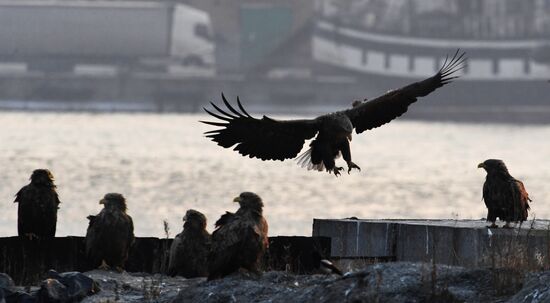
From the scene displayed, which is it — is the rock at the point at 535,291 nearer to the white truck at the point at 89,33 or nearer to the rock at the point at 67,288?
the rock at the point at 67,288

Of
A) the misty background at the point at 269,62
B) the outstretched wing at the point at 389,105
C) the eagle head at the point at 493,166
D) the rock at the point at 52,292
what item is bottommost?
the rock at the point at 52,292

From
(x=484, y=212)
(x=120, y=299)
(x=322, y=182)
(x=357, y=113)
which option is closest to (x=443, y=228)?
(x=357, y=113)

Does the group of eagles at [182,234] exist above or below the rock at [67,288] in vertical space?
above

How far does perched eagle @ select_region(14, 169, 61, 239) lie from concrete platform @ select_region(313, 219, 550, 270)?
11.5ft

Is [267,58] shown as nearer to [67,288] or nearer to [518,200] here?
[518,200]

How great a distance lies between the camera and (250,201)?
15.0 metres

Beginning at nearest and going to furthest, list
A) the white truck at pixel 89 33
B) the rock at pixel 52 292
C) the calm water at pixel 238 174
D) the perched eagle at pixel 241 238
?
the perched eagle at pixel 241 238 → the rock at pixel 52 292 → the calm water at pixel 238 174 → the white truck at pixel 89 33

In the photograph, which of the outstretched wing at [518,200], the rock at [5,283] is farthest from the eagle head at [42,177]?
the outstretched wing at [518,200]

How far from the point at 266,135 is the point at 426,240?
2.30m

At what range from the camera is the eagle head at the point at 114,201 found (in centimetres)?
1788

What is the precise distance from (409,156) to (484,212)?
46647mm

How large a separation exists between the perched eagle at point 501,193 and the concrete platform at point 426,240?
0.21 metres

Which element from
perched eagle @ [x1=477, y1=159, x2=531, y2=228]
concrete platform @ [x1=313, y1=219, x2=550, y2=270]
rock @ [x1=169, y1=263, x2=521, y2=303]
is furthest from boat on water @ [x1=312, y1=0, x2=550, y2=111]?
rock @ [x1=169, y1=263, x2=521, y2=303]

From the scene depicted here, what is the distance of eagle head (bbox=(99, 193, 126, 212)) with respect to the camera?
17.9 metres
